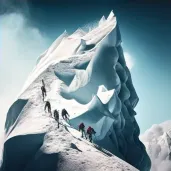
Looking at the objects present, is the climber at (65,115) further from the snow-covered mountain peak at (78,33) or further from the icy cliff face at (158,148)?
the icy cliff face at (158,148)

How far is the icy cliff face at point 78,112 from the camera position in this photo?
45.4 ft

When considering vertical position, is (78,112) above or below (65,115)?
above

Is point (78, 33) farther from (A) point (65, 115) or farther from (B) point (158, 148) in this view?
(B) point (158, 148)

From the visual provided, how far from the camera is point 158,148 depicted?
163 ft

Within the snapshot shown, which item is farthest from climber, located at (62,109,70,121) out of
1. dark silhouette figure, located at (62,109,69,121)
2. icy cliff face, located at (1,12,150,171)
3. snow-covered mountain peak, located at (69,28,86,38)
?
snow-covered mountain peak, located at (69,28,86,38)

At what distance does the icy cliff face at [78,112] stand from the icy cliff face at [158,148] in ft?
61.8

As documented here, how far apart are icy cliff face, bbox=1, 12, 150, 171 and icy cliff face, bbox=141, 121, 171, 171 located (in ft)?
61.8

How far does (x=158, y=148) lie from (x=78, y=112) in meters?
34.0

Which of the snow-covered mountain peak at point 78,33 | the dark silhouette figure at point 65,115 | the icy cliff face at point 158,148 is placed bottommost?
the dark silhouette figure at point 65,115

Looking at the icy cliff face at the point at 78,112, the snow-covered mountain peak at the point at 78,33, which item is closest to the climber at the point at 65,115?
the icy cliff face at the point at 78,112

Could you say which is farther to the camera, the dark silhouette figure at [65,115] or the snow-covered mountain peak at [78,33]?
the snow-covered mountain peak at [78,33]

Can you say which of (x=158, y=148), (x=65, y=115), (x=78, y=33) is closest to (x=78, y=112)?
(x=65, y=115)

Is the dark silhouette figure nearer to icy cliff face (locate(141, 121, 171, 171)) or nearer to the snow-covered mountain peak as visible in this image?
the snow-covered mountain peak

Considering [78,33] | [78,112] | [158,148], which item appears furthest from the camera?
[158,148]
